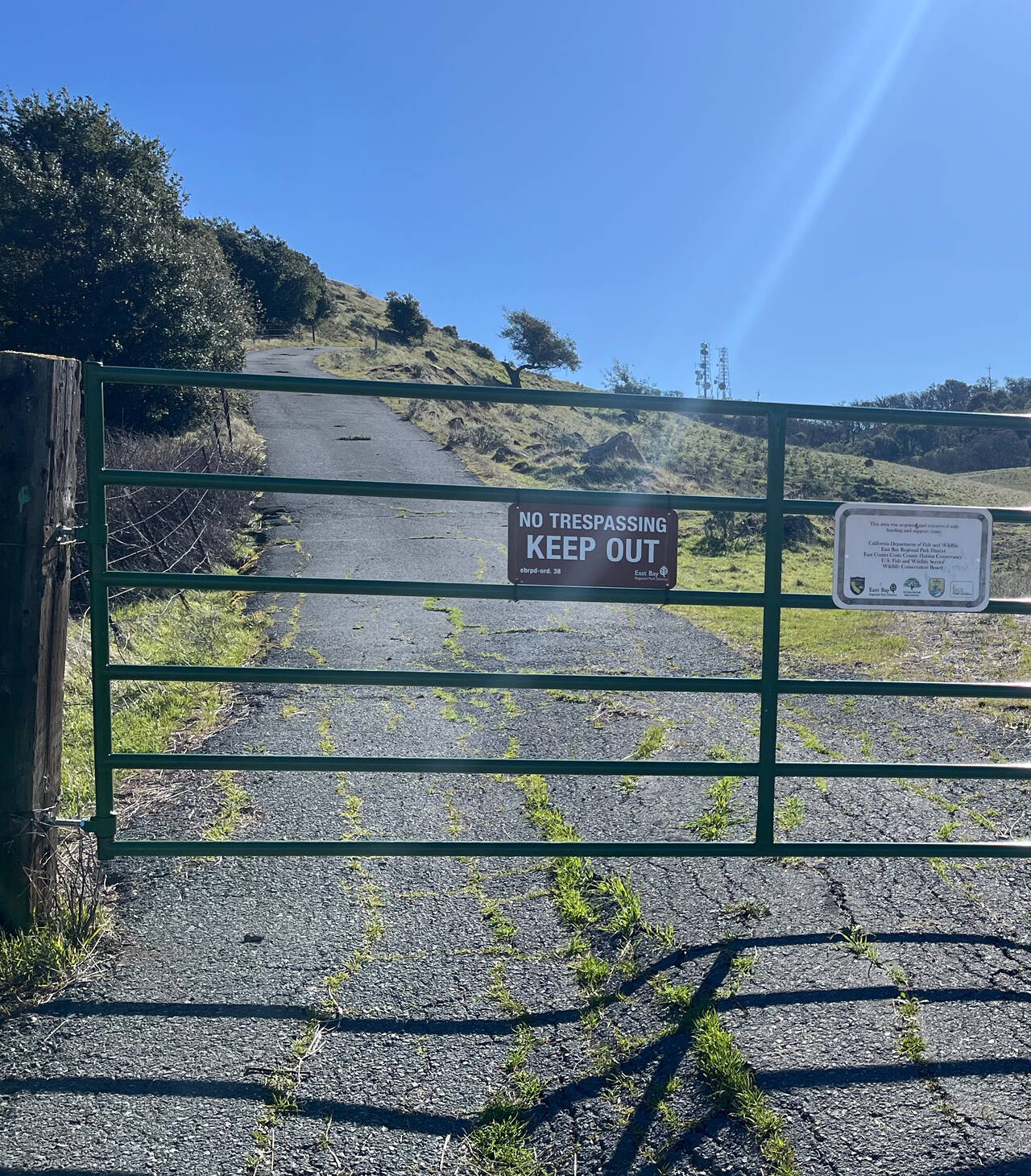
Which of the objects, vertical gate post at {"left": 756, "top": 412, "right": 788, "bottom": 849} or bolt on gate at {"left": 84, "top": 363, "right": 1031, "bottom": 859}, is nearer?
bolt on gate at {"left": 84, "top": 363, "right": 1031, "bottom": 859}

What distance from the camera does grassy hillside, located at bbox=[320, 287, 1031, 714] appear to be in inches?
339

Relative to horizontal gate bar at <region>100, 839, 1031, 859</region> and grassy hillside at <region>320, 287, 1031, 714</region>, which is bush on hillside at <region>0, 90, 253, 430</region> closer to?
grassy hillside at <region>320, 287, 1031, 714</region>

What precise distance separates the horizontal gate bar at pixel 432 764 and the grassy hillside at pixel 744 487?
13.5ft

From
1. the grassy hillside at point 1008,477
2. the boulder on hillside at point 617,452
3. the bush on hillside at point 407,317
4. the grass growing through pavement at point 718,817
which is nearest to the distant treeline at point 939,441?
the grassy hillside at point 1008,477

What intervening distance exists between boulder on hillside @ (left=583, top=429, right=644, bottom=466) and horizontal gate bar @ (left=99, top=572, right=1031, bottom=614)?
65.2 feet

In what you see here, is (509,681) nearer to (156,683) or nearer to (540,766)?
(540,766)

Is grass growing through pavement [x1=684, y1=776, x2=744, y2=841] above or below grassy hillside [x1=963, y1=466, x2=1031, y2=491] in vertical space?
below

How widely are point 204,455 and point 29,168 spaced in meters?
11.3

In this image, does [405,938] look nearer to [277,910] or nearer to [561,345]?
[277,910]

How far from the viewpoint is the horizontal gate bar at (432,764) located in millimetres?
3289

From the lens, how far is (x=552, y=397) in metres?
3.39

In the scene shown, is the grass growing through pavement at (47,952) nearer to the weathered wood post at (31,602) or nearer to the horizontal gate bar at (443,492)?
the weathered wood post at (31,602)

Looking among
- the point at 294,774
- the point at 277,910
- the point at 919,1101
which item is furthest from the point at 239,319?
the point at 919,1101

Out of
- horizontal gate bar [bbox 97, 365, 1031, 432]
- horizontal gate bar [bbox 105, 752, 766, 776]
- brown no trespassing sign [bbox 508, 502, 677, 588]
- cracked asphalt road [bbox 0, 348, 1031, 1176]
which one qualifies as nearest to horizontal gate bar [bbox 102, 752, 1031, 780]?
horizontal gate bar [bbox 105, 752, 766, 776]
